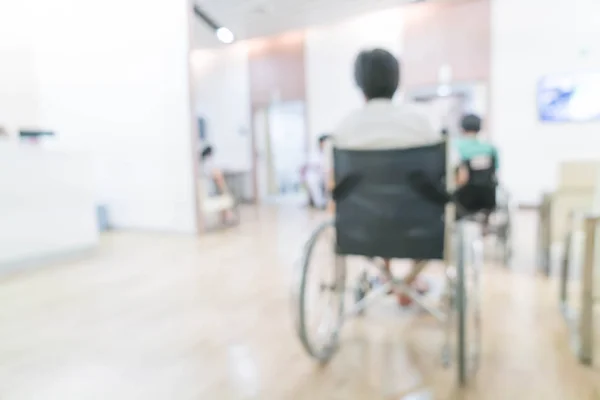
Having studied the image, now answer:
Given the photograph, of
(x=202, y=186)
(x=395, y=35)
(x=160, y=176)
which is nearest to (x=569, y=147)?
(x=395, y=35)

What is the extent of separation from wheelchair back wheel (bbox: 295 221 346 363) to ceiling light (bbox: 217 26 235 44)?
5.68 metres

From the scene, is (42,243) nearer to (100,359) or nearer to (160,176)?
(160,176)

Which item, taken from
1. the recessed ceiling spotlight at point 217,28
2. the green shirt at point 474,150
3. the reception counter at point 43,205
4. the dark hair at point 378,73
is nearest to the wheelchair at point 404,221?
the dark hair at point 378,73

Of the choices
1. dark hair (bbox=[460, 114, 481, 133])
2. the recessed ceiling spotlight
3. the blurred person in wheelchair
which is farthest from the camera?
the recessed ceiling spotlight

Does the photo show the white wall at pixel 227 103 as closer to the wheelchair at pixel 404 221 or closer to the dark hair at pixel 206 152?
the dark hair at pixel 206 152

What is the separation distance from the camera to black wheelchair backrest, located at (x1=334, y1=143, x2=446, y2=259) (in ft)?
→ 4.87

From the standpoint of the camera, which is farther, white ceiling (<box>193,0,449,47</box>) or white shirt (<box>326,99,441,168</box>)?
white ceiling (<box>193,0,449,47</box>)

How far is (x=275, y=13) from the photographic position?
252 inches

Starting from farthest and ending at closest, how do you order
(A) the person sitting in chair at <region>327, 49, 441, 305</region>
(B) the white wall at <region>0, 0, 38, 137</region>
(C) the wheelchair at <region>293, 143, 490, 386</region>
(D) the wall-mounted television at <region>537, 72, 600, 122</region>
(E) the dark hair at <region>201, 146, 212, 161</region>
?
(D) the wall-mounted television at <region>537, 72, 600, 122</region> < (E) the dark hair at <region>201, 146, 212, 161</region> < (B) the white wall at <region>0, 0, 38, 137</region> < (A) the person sitting in chair at <region>327, 49, 441, 305</region> < (C) the wheelchair at <region>293, 143, 490, 386</region>

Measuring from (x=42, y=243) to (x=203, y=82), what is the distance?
222 inches

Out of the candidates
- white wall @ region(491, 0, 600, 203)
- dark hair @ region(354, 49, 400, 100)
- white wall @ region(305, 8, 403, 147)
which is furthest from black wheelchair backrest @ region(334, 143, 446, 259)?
white wall @ region(305, 8, 403, 147)

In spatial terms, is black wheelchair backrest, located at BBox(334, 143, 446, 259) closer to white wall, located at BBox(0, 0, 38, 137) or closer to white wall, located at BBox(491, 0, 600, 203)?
white wall, located at BBox(0, 0, 38, 137)

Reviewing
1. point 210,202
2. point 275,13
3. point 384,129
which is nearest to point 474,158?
point 384,129

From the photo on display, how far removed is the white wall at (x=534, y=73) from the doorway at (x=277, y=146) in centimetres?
327
